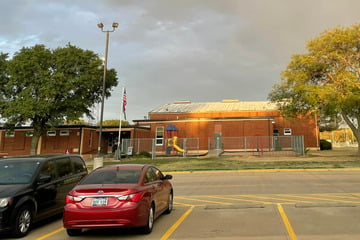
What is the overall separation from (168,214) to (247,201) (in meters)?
3.11

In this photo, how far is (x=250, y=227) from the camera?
736 cm

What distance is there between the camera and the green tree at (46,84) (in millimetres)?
36312

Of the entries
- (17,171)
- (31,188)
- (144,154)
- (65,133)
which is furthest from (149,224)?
(65,133)

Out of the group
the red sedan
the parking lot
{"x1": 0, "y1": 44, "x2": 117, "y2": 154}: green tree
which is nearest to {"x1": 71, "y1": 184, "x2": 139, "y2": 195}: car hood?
the red sedan

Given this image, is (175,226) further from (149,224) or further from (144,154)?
(144,154)

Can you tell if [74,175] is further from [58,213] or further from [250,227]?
[250,227]

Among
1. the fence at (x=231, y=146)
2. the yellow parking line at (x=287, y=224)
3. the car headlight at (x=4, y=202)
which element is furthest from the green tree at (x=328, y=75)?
the car headlight at (x=4, y=202)

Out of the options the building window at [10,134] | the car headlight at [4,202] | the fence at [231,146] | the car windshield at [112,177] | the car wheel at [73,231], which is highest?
the building window at [10,134]

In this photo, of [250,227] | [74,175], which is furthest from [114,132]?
[250,227]

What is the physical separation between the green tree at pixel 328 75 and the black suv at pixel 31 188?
866 inches

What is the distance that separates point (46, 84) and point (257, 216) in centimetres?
3289

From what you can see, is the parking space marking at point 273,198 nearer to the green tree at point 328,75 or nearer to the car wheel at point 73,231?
the car wheel at point 73,231

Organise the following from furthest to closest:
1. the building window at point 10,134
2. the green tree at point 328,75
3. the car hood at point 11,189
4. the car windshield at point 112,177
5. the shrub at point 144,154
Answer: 1. the building window at point 10,134
2. the shrub at point 144,154
3. the green tree at point 328,75
4. the car windshield at point 112,177
5. the car hood at point 11,189

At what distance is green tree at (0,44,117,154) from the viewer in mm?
36312
